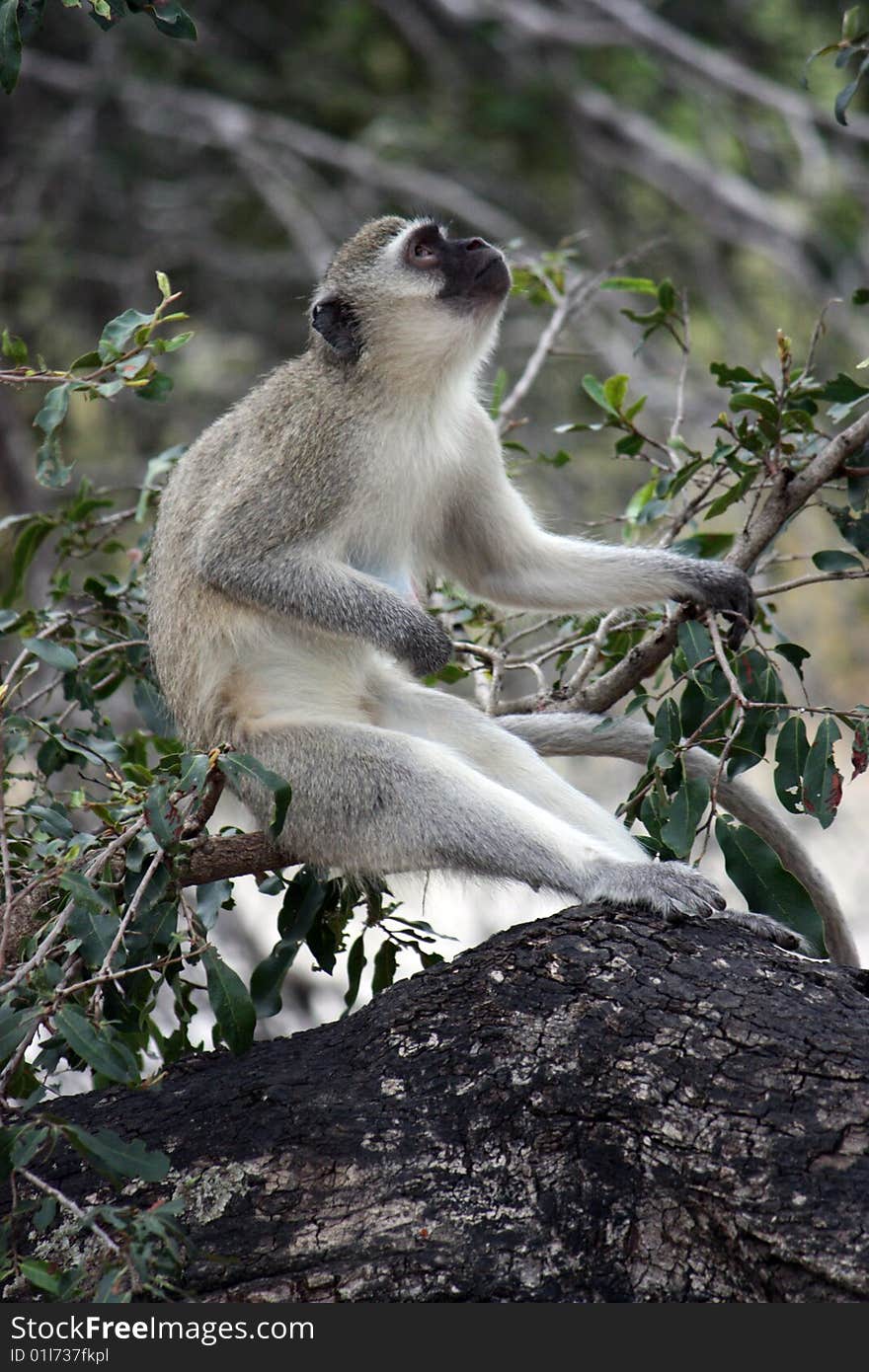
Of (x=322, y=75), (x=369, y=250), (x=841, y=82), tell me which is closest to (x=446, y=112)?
(x=322, y=75)

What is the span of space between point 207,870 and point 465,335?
1879 mm

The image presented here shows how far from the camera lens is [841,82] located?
10.9 m

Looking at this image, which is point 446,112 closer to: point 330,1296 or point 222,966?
point 222,966

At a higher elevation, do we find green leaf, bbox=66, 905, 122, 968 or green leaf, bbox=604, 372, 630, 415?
green leaf, bbox=604, 372, 630, 415

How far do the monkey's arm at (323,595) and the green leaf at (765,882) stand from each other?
1028 mm

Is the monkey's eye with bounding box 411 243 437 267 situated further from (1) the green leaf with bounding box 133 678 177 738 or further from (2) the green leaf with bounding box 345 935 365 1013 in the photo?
(2) the green leaf with bounding box 345 935 365 1013

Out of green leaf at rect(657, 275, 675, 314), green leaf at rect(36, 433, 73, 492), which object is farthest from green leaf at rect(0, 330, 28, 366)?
green leaf at rect(657, 275, 675, 314)

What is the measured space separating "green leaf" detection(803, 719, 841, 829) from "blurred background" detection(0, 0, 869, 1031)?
5.19 m

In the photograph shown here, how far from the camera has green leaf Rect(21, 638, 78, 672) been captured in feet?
13.1

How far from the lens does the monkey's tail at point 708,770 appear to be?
13.5 feet

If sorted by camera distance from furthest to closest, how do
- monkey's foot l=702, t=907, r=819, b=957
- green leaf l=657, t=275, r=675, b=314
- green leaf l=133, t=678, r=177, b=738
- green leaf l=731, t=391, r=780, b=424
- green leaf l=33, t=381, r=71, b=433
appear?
green leaf l=133, t=678, r=177, b=738
green leaf l=657, t=275, r=675, b=314
green leaf l=731, t=391, r=780, b=424
green leaf l=33, t=381, r=71, b=433
monkey's foot l=702, t=907, r=819, b=957

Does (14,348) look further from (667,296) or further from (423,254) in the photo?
(667,296)

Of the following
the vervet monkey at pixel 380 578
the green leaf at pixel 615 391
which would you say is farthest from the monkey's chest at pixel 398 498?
the green leaf at pixel 615 391

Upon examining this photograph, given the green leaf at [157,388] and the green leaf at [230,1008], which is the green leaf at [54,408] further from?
the green leaf at [230,1008]
